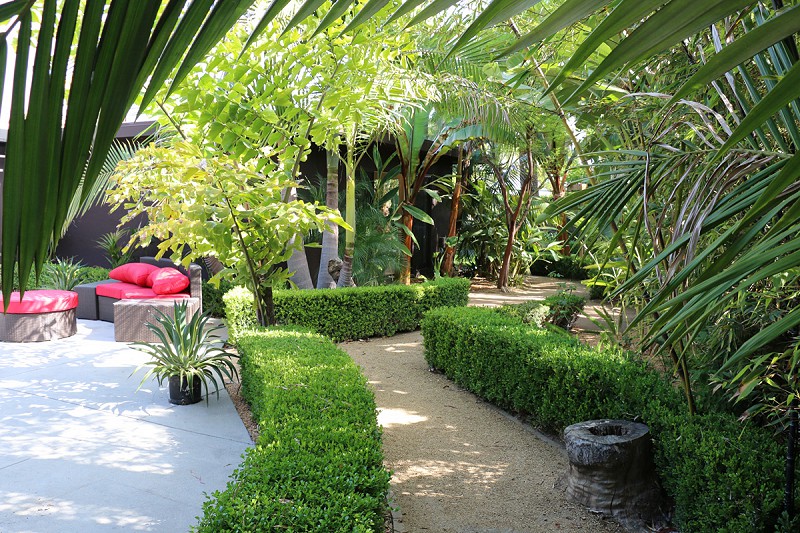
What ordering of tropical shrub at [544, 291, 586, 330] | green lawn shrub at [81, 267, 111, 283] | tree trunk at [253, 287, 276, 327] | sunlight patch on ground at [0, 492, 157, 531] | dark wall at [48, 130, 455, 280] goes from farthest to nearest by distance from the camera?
dark wall at [48, 130, 455, 280], green lawn shrub at [81, 267, 111, 283], tropical shrub at [544, 291, 586, 330], tree trunk at [253, 287, 276, 327], sunlight patch on ground at [0, 492, 157, 531]

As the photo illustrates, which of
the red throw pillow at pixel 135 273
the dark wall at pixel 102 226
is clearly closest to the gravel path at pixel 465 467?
the red throw pillow at pixel 135 273

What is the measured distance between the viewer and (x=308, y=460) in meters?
2.99

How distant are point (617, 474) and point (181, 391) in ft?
12.1

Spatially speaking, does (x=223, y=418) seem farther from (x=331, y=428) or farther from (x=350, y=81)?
(x=350, y=81)

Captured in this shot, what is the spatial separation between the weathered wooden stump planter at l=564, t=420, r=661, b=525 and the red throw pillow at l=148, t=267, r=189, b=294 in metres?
6.59

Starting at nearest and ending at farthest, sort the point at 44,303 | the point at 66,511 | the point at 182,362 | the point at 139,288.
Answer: the point at 66,511 < the point at 182,362 < the point at 44,303 < the point at 139,288

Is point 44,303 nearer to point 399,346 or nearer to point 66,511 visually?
point 399,346

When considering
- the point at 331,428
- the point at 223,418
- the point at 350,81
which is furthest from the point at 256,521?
the point at 350,81

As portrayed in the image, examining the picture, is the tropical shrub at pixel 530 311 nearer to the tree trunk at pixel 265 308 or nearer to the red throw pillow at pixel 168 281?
the tree trunk at pixel 265 308

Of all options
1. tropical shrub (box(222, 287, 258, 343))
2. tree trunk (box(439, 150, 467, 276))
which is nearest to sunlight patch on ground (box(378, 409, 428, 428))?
tropical shrub (box(222, 287, 258, 343))

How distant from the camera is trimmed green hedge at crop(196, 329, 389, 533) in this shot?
2.49m

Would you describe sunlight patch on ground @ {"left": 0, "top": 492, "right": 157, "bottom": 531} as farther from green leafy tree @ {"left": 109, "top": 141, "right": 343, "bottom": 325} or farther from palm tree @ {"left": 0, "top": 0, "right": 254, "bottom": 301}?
palm tree @ {"left": 0, "top": 0, "right": 254, "bottom": 301}

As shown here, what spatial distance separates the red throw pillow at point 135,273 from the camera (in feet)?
30.9

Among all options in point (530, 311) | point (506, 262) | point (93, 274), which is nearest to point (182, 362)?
point (530, 311)
